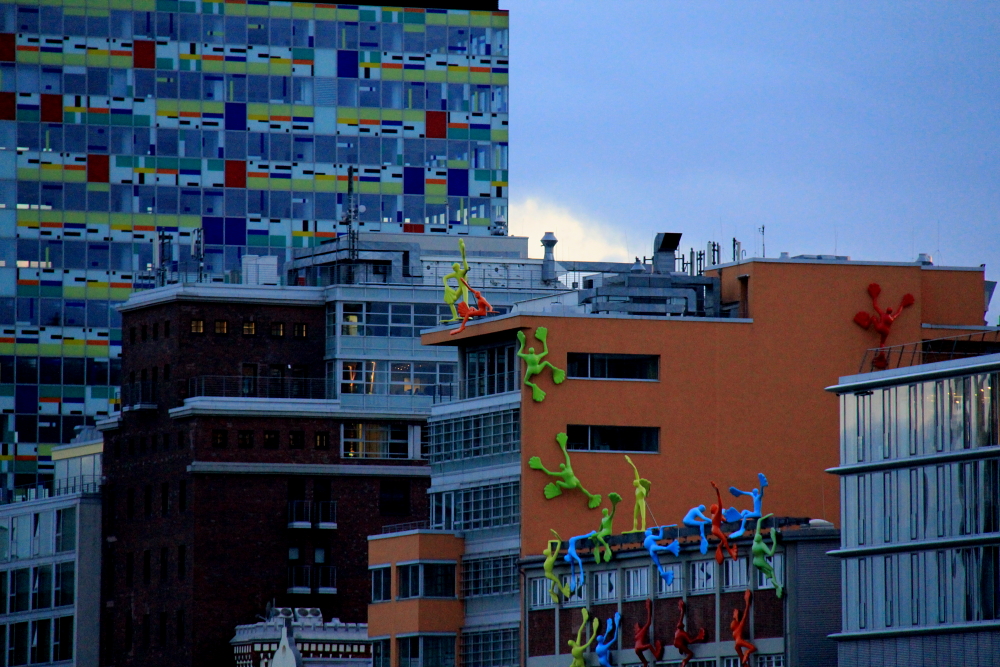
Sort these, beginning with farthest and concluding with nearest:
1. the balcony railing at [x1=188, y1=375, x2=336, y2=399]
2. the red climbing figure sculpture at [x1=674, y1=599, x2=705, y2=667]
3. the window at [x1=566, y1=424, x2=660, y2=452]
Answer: the balcony railing at [x1=188, y1=375, x2=336, y2=399] → the window at [x1=566, y1=424, x2=660, y2=452] → the red climbing figure sculpture at [x1=674, y1=599, x2=705, y2=667]

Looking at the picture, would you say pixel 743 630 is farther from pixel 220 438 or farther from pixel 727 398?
pixel 220 438

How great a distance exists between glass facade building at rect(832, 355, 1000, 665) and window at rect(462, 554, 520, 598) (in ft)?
83.8

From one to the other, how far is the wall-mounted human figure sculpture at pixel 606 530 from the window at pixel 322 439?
40.4 meters

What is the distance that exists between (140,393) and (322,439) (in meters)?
13.2

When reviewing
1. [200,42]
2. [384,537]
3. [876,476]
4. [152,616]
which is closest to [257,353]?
[152,616]

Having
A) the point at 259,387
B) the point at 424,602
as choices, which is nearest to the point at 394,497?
the point at 259,387

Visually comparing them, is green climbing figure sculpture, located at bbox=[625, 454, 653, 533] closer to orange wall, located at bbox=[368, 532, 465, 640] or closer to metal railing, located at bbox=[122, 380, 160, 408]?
orange wall, located at bbox=[368, 532, 465, 640]

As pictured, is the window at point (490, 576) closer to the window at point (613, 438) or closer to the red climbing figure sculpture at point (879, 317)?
the window at point (613, 438)

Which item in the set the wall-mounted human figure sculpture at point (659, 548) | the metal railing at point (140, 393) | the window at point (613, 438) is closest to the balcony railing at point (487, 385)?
the window at point (613, 438)

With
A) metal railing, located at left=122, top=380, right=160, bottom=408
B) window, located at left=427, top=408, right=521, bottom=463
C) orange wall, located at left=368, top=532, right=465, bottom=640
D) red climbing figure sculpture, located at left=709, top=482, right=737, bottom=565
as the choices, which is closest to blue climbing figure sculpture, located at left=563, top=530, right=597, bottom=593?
window, located at left=427, top=408, right=521, bottom=463

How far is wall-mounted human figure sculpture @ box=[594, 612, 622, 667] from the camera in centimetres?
10012

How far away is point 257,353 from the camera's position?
15062cm

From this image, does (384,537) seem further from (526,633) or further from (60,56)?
(60,56)

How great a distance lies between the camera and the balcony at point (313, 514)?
146 metres
